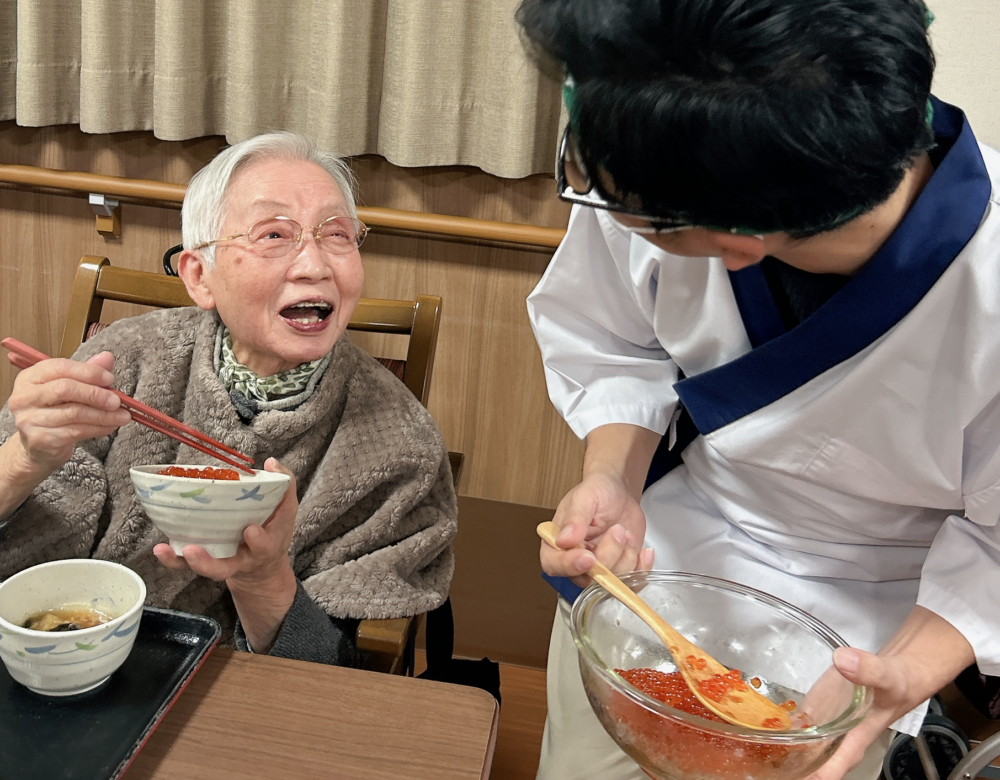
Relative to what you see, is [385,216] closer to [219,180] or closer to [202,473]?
[219,180]

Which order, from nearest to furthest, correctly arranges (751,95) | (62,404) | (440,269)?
(751,95) → (62,404) → (440,269)

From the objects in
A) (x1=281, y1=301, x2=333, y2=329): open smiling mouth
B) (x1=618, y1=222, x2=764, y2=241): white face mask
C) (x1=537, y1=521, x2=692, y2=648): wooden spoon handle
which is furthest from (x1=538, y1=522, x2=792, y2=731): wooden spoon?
(x1=281, y1=301, x2=333, y2=329): open smiling mouth

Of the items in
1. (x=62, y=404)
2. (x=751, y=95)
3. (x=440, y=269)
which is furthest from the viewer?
(x=440, y=269)

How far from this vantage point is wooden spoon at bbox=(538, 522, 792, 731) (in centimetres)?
79

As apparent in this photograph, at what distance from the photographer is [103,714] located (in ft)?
2.76

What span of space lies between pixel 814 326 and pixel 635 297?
0.31 m

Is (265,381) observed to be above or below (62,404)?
below

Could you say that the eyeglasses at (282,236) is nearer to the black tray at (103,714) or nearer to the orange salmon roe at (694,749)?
the black tray at (103,714)

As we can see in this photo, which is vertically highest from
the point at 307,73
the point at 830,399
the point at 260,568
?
the point at 307,73

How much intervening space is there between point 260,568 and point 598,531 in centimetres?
45

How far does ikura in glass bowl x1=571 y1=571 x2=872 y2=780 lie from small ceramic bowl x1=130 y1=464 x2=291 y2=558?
37cm

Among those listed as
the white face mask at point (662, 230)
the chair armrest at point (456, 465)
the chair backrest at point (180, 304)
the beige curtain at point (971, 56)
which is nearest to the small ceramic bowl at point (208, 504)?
the white face mask at point (662, 230)

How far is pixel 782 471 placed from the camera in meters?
1.06

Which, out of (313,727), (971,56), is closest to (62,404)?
(313,727)
